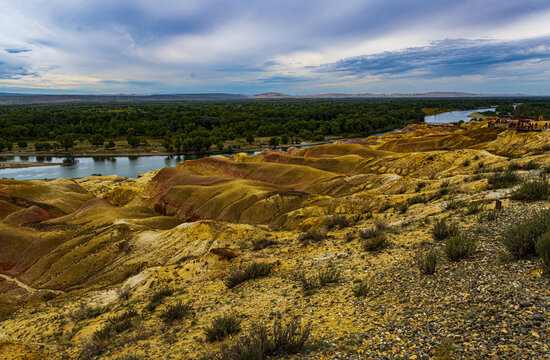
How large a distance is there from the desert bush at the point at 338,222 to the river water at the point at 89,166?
64.7 metres

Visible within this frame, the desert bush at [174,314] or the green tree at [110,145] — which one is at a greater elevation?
the green tree at [110,145]

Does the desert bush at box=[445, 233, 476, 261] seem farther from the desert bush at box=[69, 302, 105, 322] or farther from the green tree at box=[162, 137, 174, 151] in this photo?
the green tree at box=[162, 137, 174, 151]

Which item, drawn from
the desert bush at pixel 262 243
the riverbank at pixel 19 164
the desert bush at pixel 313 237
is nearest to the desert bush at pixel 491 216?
the desert bush at pixel 313 237

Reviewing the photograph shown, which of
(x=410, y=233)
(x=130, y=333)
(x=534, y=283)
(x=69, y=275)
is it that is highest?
(x=534, y=283)

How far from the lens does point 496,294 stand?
19.0 ft

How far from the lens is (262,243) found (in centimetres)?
1385

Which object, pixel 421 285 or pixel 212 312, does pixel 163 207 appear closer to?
pixel 212 312

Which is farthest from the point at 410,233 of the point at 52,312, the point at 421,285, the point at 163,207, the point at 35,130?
the point at 35,130

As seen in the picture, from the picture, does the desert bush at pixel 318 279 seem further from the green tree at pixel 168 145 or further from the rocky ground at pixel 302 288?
the green tree at pixel 168 145

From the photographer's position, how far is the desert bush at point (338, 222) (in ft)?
48.7

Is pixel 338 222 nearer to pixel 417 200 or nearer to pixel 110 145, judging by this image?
pixel 417 200

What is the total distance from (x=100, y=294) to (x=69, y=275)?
5568mm

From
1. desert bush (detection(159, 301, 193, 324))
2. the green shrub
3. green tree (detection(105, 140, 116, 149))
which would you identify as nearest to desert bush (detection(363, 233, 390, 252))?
desert bush (detection(159, 301, 193, 324))

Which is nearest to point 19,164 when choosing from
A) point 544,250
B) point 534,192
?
point 534,192
